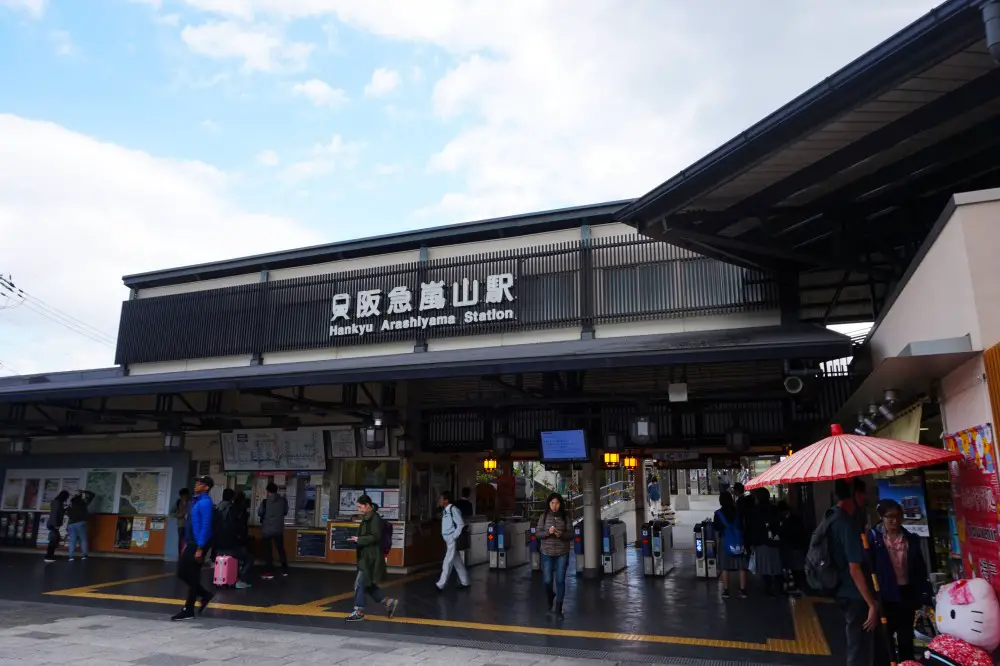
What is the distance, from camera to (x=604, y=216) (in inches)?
524

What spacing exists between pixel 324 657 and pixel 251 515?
30.0 feet

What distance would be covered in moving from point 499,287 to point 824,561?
8.73 meters

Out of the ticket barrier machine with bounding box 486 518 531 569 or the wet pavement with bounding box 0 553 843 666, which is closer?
the wet pavement with bounding box 0 553 843 666

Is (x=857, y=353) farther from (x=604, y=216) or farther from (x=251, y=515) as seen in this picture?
(x=251, y=515)

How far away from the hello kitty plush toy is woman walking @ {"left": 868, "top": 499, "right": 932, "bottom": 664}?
1074 mm

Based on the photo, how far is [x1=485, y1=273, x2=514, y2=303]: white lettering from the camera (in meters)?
13.4

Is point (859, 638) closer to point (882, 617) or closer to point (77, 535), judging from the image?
point (882, 617)

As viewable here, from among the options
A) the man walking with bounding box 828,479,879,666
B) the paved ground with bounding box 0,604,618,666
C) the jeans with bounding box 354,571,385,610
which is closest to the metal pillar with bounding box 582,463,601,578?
the jeans with bounding box 354,571,385,610

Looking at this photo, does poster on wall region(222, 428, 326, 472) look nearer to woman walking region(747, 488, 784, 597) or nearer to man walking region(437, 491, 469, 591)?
man walking region(437, 491, 469, 591)

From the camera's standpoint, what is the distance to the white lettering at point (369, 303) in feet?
47.3

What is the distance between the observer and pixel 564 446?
12523mm

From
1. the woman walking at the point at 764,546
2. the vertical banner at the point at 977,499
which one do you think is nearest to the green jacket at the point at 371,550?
the woman walking at the point at 764,546

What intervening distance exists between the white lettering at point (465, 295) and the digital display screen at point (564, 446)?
10.1 ft

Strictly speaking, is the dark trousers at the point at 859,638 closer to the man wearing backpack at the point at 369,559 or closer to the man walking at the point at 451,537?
the man wearing backpack at the point at 369,559
